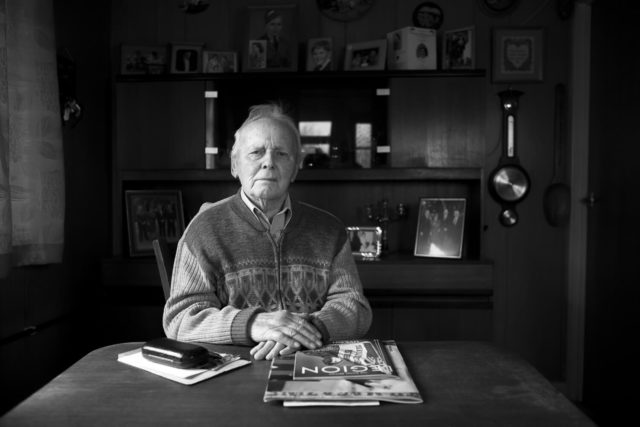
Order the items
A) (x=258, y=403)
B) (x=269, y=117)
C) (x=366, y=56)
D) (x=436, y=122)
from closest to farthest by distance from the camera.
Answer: (x=258, y=403), (x=269, y=117), (x=436, y=122), (x=366, y=56)

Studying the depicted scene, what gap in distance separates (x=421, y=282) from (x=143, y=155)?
1546 mm

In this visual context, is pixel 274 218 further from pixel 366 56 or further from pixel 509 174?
pixel 509 174

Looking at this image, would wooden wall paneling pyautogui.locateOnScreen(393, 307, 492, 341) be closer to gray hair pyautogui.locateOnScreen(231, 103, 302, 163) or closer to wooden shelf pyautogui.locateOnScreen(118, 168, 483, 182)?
wooden shelf pyautogui.locateOnScreen(118, 168, 483, 182)

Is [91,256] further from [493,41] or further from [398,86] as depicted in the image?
[493,41]

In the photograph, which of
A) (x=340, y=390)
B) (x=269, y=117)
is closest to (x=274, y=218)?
(x=269, y=117)

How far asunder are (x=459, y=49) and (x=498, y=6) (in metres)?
0.36

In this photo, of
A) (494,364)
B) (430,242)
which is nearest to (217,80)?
(430,242)

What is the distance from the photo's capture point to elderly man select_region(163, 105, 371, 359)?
52.9 inches

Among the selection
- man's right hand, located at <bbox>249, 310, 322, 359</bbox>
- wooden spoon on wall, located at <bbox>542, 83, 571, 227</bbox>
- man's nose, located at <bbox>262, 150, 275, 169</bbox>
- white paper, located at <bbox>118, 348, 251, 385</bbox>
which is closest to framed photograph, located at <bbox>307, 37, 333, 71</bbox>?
wooden spoon on wall, located at <bbox>542, 83, 571, 227</bbox>

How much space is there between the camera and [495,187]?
9.84 feet

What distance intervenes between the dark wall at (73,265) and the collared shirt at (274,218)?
1.04m

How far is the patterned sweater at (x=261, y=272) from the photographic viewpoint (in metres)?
1.36

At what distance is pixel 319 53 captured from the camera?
9.65ft

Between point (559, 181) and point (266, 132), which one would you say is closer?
point (266, 132)
